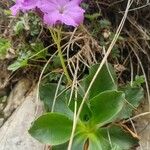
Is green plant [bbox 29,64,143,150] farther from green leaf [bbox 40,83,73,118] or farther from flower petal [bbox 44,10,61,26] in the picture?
flower petal [bbox 44,10,61,26]

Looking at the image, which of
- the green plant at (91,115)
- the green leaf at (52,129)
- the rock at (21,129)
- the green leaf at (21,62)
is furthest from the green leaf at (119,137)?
the green leaf at (21,62)

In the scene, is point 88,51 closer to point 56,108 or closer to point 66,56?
point 66,56

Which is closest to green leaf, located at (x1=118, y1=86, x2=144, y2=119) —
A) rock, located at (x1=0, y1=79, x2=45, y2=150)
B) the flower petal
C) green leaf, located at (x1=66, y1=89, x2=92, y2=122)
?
green leaf, located at (x1=66, y1=89, x2=92, y2=122)

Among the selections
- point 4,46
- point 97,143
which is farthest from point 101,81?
point 4,46

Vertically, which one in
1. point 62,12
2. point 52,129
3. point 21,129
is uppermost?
point 62,12

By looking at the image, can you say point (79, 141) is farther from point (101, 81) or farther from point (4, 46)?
point (4, 46)

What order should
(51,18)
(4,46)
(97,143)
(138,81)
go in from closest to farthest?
(51,18) < (97,143) < (138,81) < (4,46)
